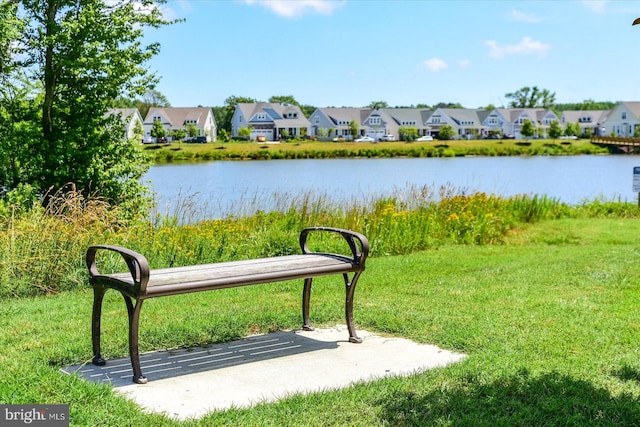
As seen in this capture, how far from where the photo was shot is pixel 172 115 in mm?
95062

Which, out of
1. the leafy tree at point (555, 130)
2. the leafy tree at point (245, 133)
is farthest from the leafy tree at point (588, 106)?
the leafy tree at point (245, 133)

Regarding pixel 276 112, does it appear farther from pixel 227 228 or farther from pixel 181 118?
pixel 227 228

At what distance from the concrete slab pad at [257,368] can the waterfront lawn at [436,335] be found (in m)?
0.19

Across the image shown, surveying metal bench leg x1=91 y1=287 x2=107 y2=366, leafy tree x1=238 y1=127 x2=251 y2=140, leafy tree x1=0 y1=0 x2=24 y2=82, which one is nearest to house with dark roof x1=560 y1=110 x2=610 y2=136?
leafy tree x1=238 y1=127 x2=251 y2=140

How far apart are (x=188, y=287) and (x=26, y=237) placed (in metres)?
4.46

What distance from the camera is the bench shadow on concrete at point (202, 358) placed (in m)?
4.87

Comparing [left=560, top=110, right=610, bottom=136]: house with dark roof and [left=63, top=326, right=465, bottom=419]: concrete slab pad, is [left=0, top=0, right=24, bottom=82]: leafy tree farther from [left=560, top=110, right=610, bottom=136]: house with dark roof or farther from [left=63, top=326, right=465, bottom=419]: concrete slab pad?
[left=560, top=110, right=610, bottom=136]: house with dark roof

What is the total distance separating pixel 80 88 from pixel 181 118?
8234cm

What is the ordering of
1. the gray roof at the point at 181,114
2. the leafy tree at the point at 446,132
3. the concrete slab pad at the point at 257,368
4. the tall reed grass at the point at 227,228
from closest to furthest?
the concrete slab pad at the point at 257,368 < the tall reed grass at the point at 227,228 < the gray roof at the point at 181,114 < the leafy tree at the point at 446,132

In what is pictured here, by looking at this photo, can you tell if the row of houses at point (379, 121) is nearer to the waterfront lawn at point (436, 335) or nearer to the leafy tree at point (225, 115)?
the leafy tree at point (225, 115)

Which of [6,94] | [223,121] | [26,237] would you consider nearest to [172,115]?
[223,121]

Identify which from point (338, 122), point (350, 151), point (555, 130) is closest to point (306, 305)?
point (350, 151)

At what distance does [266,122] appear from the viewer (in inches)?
3984

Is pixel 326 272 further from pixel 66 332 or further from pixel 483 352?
pixel 66 332
